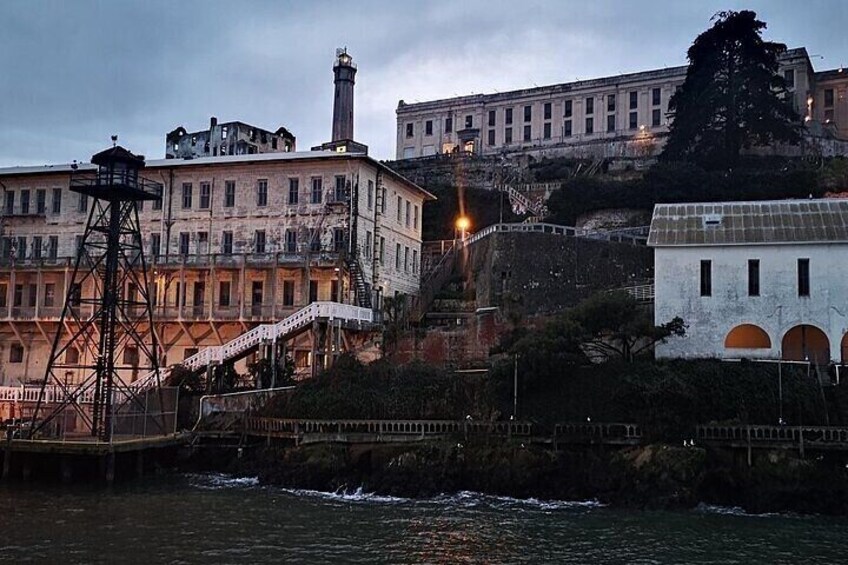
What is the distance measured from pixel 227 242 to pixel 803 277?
2978 cm

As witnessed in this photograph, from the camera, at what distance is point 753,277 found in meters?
40.4

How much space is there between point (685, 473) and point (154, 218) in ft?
110

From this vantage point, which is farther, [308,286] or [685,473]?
[308,286]

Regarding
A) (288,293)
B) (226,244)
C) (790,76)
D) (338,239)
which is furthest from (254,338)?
(790,76)

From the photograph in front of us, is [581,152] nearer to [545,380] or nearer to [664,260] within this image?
[664,260]

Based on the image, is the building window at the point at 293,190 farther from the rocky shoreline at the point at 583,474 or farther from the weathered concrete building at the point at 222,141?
the weathered concrete building at the point at 222,141

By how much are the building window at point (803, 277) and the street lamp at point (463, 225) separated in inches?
1032

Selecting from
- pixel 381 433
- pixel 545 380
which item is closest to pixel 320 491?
pixel 381 433

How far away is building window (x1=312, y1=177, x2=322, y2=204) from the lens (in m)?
49.8

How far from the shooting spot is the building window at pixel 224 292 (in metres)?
50.4

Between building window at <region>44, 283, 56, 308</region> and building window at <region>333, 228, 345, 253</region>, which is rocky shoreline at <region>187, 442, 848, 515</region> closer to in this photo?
building window at <region>333, 228, 345, 253</region>

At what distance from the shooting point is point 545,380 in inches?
1448

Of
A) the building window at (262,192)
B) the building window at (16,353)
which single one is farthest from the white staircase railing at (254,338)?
the building window at (16,353)

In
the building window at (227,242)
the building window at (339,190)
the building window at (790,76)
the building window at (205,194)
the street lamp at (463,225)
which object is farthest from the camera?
the building window at (790,76)
